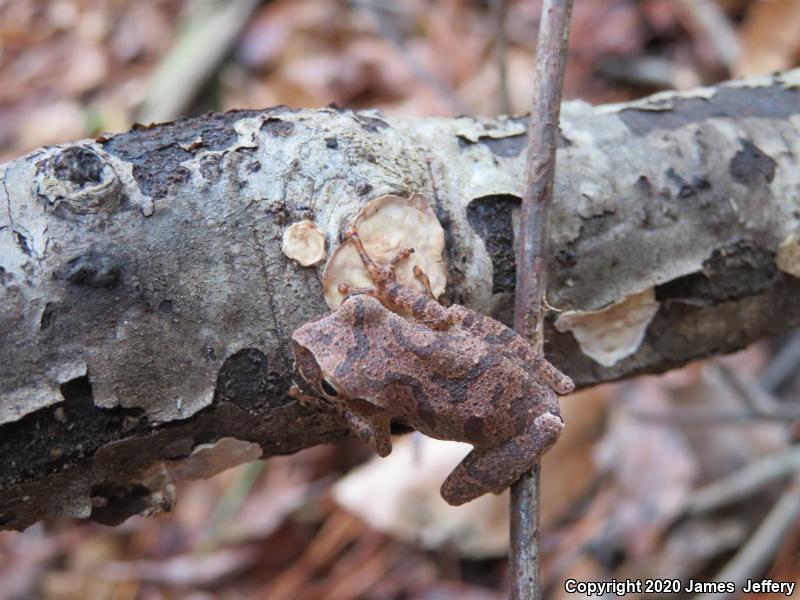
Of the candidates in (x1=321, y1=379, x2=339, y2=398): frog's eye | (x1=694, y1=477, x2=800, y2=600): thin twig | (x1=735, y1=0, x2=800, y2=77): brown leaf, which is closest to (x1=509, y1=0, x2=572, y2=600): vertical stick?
(x1=321, y1=379, x2=339, y2=398): frog's eye

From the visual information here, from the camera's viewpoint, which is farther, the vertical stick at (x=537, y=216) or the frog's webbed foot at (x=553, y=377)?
the frog's webbed foot at (x=553, y=377)

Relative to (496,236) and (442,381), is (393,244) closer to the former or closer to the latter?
(496,236)

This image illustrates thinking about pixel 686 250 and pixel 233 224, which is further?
pixel 686 250

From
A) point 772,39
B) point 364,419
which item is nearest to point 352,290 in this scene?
point 364,419

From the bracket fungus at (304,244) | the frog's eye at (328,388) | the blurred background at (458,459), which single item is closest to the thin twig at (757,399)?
the blurred background at (458,459)

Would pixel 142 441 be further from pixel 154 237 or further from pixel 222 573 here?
pixel 222 573

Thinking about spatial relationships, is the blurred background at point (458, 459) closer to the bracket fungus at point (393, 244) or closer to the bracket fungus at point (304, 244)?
the bracket fungus at point (393, 244)

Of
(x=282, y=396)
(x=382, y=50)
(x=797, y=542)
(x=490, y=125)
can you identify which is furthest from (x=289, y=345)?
(x=382, y=50)
